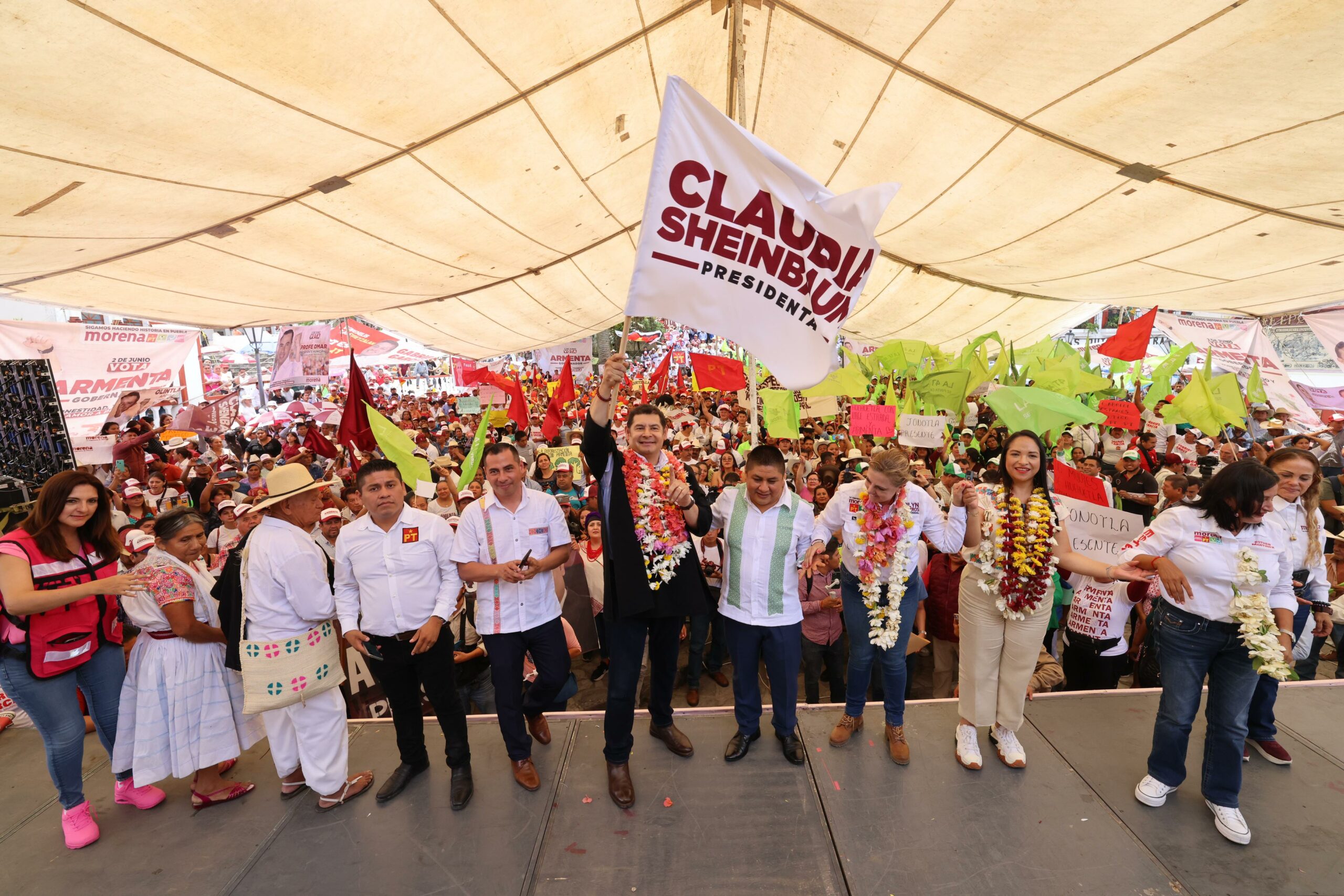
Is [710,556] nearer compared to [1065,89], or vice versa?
[1065,89]

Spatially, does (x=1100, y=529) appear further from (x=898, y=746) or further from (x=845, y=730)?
(x=845, y=730)

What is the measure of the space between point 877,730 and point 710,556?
185 cm

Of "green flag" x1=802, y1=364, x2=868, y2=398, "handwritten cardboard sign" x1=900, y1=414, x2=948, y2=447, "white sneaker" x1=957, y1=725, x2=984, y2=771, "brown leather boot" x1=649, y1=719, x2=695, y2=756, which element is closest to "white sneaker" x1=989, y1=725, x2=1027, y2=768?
"white sneaker" x1=957, y1=725, x2=984, y2=771

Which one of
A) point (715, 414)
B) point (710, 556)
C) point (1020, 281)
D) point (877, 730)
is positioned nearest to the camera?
point (877, 730)

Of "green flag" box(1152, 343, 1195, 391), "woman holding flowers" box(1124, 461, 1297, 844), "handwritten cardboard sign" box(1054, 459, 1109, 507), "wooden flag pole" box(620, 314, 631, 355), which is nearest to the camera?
"wooden flag pole" box(620, 314, 631, 355)

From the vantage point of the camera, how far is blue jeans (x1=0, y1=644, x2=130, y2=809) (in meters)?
2.80

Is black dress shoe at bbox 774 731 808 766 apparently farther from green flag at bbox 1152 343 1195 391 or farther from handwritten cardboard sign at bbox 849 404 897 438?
green flag at bbox 1152 343 1195 391

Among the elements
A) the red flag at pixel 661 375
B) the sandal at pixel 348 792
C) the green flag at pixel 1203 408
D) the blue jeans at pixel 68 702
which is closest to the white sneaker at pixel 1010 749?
the sandal at pixel 348 792

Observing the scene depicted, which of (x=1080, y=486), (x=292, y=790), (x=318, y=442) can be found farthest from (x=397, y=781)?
(x=318, y=442)

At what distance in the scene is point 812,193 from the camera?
3051mm

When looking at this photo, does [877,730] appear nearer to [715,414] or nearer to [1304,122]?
[1304,122]

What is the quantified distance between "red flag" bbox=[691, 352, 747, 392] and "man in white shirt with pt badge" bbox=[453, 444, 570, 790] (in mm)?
8459

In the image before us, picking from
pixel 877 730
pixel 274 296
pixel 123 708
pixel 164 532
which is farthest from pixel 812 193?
pixel 274 296

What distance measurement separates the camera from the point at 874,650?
3436mm
